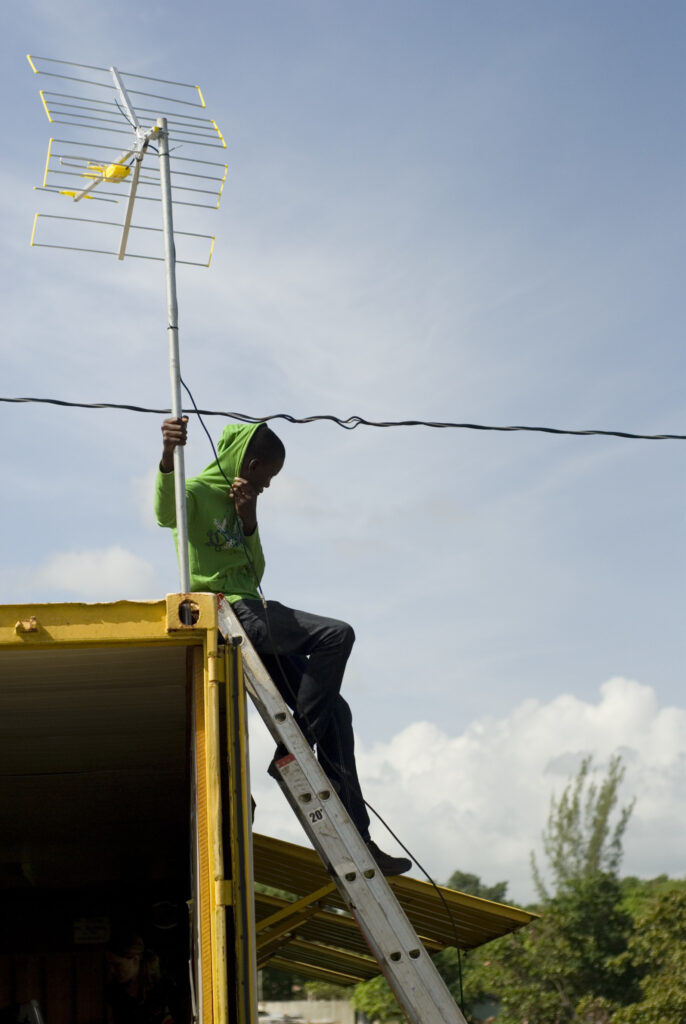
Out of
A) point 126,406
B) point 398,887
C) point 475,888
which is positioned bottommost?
point 398,887

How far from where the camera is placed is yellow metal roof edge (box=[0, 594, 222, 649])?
405 cm

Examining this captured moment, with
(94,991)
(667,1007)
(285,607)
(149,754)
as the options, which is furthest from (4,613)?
(667,1007)

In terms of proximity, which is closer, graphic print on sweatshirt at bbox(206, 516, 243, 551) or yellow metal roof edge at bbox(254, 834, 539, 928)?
graphic print on sweatshirt at bbox(206, 516, 243, 551)

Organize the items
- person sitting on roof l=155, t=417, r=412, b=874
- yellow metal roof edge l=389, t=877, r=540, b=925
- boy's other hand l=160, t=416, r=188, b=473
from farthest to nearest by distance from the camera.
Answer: yellow metal roof edge l=389, t=877, r=540, b=925, person sitting on roof l=155, t=417, r=412, b=874, boy's other hand l=160, t=416, r=188, b=473

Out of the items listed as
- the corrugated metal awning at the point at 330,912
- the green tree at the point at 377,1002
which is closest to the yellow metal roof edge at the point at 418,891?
the corrugated metal awning at the point at 330,912

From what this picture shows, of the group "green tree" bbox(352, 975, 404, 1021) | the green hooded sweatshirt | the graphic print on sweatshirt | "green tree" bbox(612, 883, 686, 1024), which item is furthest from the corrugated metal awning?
"green tree" bbox(352, 975, 404, 1021)

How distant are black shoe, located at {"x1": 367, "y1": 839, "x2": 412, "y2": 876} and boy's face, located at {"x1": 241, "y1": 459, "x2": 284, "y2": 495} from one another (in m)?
1.75

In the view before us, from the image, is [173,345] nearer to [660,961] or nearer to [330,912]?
[330,912]

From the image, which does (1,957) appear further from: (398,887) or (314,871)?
(398,887)

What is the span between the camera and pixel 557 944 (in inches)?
697

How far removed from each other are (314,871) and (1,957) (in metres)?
3.68

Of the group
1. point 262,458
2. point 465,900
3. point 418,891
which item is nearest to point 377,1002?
point 465,900

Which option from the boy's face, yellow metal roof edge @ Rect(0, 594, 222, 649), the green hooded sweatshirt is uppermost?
the boy's face

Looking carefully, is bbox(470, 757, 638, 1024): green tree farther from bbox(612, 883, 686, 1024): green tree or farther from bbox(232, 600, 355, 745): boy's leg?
bbox(232, 600, 355, 745): boy's leg
